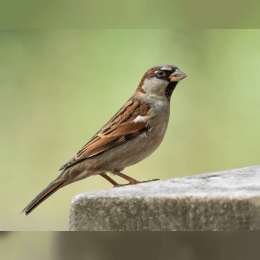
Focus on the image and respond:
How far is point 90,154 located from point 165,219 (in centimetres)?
98

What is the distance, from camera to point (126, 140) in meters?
2.05

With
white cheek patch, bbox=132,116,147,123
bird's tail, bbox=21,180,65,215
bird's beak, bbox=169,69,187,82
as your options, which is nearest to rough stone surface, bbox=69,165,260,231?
bird's tail, bbox=21,180,65,215

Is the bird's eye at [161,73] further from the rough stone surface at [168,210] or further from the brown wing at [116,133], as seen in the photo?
the rough stone surface at [168,210]

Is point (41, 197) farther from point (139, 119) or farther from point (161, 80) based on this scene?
point (161, 80)

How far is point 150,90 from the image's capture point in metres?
2.27

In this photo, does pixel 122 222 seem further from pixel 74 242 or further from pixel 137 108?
pixel 137 108

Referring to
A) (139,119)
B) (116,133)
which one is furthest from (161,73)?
(116,133)

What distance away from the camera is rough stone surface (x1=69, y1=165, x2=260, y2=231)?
3.43 ft

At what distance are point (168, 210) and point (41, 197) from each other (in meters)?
0.97

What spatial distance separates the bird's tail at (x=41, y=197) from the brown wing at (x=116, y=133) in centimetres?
11

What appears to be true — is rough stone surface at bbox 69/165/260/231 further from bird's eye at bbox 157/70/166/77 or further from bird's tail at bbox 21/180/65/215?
bird's eye at bbox 157/70/166/77

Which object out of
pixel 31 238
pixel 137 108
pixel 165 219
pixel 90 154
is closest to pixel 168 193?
pixel 165 219

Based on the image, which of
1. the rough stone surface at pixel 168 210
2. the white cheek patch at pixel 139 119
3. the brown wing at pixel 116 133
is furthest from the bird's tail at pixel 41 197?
the rough stone surface at pixel 168 210

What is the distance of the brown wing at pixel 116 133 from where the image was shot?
2.02 m
